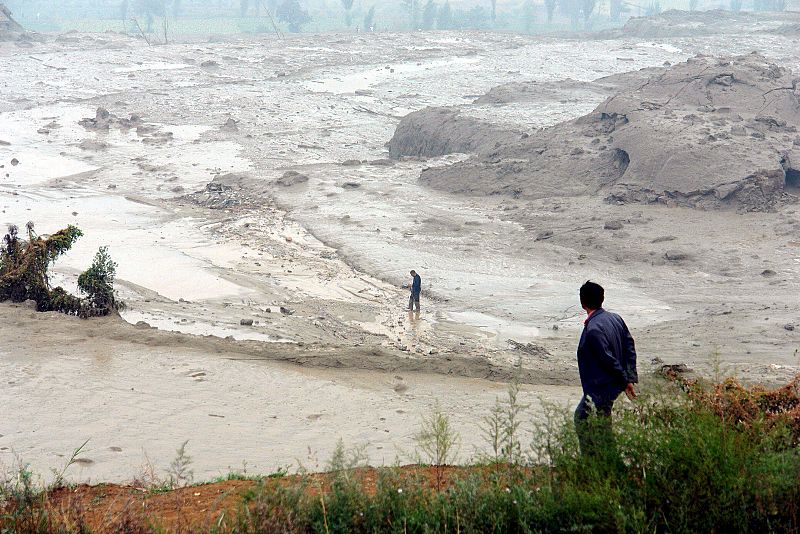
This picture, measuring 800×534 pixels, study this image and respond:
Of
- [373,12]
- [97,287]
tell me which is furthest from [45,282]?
[373,12]

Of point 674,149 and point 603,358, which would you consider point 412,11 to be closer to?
point 674,149

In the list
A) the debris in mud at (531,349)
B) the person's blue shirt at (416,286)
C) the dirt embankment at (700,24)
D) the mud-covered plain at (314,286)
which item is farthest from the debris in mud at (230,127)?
the dirt embankment at (700,24)

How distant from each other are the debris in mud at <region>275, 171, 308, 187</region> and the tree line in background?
197ft

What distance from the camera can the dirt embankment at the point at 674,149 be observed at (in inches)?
657

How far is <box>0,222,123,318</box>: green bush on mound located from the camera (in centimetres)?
1121

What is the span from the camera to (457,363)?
9789 millimetres

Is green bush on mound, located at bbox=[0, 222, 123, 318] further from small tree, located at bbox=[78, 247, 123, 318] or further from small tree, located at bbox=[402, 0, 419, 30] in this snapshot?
small tree, located at bbox=[402, 0, 419, 30]

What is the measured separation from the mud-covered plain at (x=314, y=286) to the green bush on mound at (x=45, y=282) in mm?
441

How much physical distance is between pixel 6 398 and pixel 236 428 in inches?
100

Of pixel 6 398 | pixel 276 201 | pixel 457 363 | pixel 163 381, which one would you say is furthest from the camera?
pixel 276 201

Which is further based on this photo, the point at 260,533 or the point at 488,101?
the point at 488,101

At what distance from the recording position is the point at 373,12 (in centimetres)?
8562

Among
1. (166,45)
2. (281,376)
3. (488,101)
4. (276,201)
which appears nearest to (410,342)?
(281,376)

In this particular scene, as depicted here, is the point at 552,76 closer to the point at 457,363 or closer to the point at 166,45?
the point at 166,45
